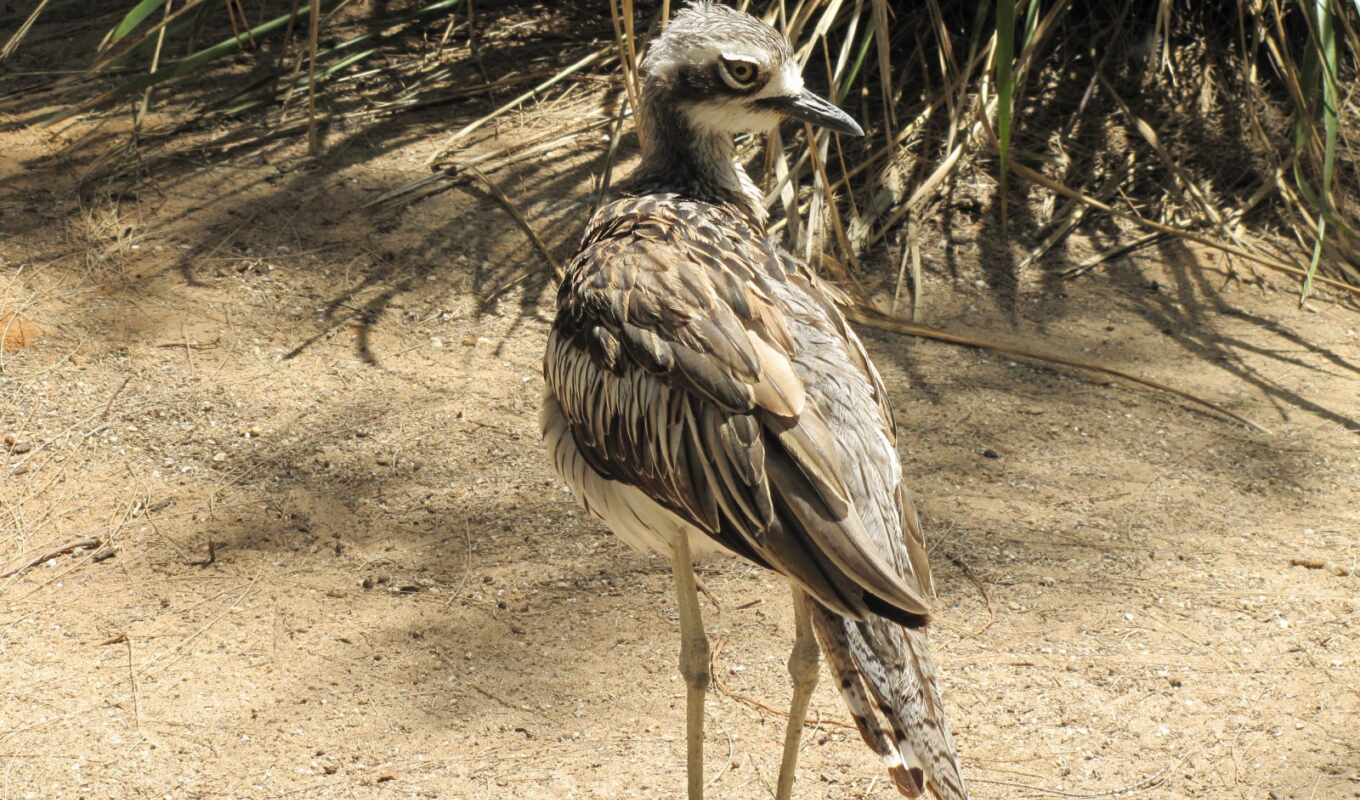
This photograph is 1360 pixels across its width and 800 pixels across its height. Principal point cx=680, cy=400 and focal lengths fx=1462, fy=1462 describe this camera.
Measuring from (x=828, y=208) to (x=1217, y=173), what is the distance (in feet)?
5.24

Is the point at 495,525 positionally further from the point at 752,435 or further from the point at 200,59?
the point at 200,59

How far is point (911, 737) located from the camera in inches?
96.0

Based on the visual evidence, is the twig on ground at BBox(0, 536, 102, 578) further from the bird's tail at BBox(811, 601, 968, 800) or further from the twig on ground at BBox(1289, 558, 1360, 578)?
the twig on ground at BBox(1289, 558, 1360, 578)

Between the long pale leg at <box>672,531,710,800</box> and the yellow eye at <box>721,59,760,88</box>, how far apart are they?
1078mm

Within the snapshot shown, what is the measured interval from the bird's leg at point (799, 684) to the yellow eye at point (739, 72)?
1.19 m

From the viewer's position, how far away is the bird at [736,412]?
2.45m

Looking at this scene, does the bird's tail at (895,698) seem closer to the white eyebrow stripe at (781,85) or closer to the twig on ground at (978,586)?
the twig on ground at (978,586)

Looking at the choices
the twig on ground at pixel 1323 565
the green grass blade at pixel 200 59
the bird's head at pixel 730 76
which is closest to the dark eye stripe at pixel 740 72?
the bird's head at pixel 730 76

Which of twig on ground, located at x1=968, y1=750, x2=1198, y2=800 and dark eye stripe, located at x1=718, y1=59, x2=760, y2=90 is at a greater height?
dark eye stripe, located at x1=718, y1=59, x2=760, y2=90

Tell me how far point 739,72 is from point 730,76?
0.02 metres

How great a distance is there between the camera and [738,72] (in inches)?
130

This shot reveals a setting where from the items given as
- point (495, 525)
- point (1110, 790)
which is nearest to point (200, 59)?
point (495, 525)

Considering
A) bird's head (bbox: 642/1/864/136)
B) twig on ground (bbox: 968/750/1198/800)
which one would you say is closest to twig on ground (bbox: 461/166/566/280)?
bird's head (bbox: 642/1/864/136)

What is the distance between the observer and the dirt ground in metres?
3.19
